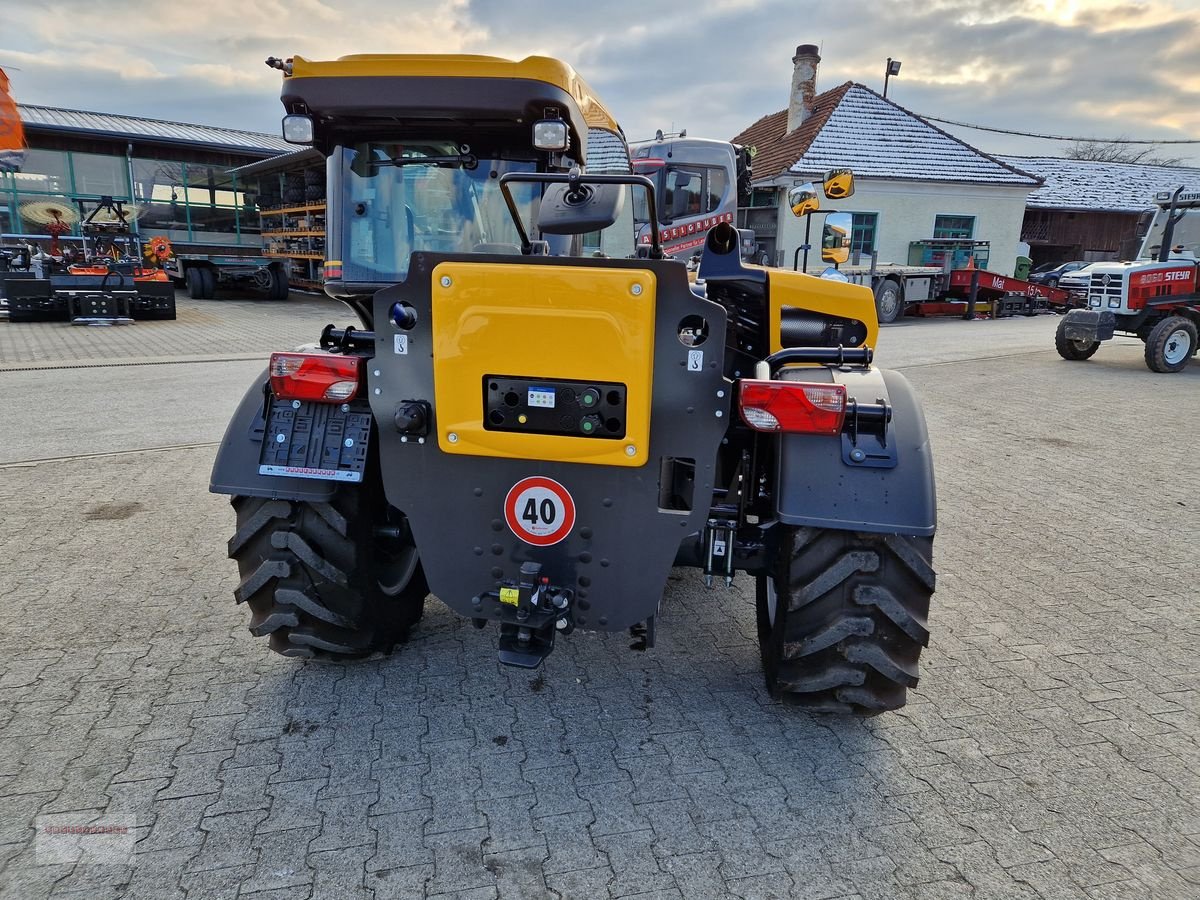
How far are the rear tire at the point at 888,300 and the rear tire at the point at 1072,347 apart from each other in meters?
5.61

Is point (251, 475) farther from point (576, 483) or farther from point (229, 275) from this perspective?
point (229, 275)

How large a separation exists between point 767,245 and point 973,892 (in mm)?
21553

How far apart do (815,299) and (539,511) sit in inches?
82.6

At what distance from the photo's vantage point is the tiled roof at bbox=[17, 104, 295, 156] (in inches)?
876

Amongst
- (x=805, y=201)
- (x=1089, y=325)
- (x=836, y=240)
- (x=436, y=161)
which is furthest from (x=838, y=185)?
(x=1089, y=325)

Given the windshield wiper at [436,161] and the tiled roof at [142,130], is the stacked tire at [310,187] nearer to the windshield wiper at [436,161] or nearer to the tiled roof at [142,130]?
the tiled roof at [142,130]

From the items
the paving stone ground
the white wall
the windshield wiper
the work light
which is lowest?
the paving stone ground

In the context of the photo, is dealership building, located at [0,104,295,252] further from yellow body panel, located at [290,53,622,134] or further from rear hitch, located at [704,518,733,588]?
rear hitch, located at [704,518,733,588]

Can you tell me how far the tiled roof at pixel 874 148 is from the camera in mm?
22453

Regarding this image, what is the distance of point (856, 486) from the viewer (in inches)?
97.1

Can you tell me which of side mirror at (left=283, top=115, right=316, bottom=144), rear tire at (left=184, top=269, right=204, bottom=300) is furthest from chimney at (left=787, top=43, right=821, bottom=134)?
side mirror at (left=283, top=115, right=316, bottom=144)

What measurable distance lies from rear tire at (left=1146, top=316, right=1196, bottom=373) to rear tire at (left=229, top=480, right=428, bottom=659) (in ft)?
42.2

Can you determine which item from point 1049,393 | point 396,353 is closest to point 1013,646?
point 396,353

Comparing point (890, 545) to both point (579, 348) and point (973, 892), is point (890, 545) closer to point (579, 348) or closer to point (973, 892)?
point (973, 892)
